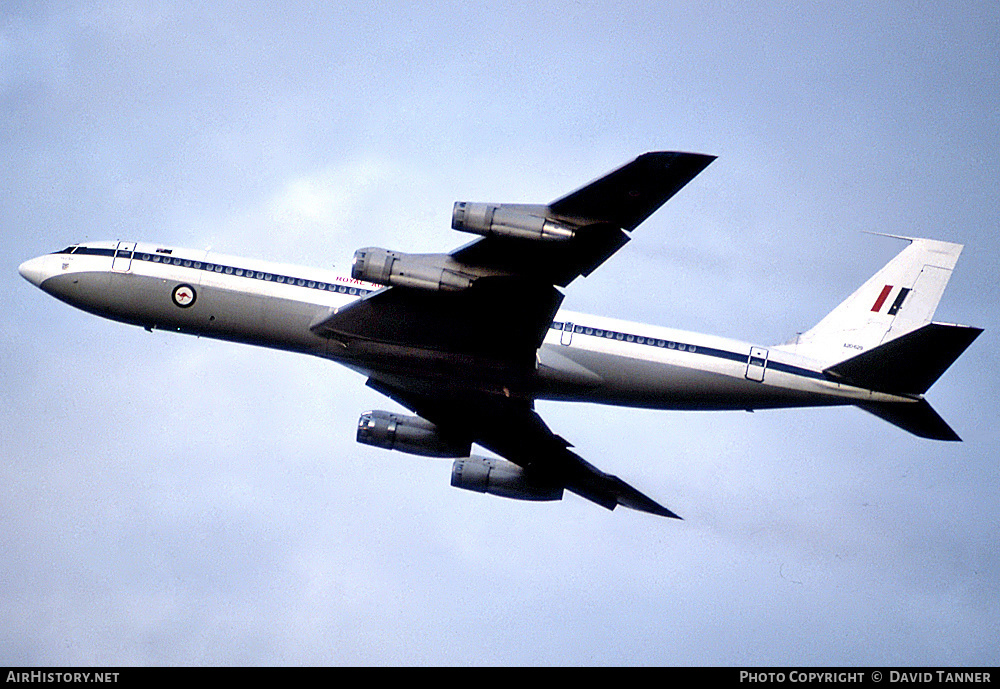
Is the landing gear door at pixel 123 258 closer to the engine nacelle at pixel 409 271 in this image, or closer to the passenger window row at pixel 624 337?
the engine nacelle at pixel 409 271

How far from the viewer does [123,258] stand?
39.4 meters

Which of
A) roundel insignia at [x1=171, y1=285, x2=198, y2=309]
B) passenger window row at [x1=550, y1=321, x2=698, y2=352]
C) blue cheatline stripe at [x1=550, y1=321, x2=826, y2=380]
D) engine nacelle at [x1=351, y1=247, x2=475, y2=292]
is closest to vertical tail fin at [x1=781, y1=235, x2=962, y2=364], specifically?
blue cheatline stripe at [x1=550, y1=321, x2=826, y2=380]

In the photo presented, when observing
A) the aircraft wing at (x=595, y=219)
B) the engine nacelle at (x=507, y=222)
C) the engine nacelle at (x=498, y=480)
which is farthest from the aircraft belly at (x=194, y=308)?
the engine nacelle at (x=498, y=480)

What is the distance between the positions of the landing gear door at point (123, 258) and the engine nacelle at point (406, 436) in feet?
36.7

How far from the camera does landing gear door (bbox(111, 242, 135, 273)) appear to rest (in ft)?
129

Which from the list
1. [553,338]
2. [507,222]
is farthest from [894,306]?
[507,222]

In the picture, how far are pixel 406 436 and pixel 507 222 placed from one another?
47.3ft

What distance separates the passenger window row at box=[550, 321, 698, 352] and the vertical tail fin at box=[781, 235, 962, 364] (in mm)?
4703

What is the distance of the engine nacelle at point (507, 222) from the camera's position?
31875 mm

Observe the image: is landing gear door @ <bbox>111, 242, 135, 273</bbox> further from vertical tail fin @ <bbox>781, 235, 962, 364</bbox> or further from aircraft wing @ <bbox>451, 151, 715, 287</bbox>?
vertical tail fin @ <bbox>781, 235, 962, 364</bbox>

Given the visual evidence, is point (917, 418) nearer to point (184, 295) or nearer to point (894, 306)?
point (894, 306)

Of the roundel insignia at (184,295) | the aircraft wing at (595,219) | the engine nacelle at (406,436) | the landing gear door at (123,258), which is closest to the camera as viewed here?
the aircraft wing at (595,219)

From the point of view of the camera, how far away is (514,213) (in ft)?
105
